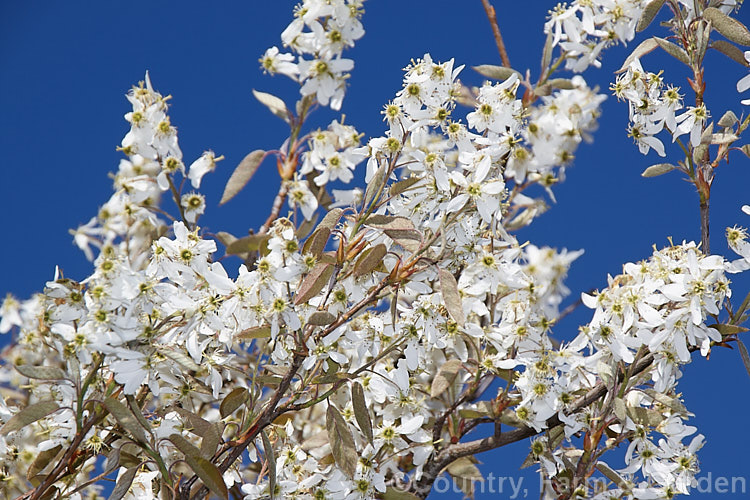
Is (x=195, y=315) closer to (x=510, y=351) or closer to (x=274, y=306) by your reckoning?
(x=274, y=306)


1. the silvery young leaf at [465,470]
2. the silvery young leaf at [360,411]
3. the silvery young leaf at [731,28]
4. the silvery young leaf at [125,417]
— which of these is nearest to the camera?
the silvery young leaf at [125,417]

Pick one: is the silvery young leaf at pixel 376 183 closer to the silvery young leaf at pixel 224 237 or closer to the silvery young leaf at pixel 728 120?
the silvery young leaf at pixel 224 237

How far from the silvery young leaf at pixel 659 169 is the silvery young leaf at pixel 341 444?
0.56 meters

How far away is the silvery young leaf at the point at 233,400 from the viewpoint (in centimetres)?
101

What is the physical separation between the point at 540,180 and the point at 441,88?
A: 29 centimetres

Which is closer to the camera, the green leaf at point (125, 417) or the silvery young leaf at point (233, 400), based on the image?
the green leaf at point (125, 417)

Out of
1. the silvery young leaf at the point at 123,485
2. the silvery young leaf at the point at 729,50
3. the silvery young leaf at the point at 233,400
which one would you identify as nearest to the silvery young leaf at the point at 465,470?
the silvery young leaf at the point at 233,400

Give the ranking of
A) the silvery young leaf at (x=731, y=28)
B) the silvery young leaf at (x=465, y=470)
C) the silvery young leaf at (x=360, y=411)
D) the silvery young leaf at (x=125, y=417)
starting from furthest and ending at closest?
the silvery young leaf at (x=465, y=470), the silvery young leaf at (x=731, y=28), the silvery young leaf at (x=360, y=411), the silvery young leaf at (x=125, y=417)

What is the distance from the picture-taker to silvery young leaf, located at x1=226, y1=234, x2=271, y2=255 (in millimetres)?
884

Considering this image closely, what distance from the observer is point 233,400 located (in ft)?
3.32

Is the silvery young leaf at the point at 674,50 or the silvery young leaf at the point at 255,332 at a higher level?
the silvery young leaf at the point at 674,50

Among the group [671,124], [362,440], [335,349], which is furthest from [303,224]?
[671,124]

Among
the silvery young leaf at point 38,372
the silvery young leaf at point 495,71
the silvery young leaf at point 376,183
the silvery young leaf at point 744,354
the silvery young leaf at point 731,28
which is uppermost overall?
the silvery young leaf at point 731,28

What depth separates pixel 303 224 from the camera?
115cm
